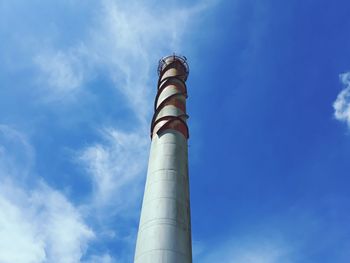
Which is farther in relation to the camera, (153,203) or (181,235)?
(153,203)

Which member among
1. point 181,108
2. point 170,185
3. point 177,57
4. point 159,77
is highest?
point 177,57

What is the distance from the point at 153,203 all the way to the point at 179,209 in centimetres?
138

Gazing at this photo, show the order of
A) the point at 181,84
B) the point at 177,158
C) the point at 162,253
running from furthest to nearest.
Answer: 1. the point at 181,84
2. the point at 177,158
3. the point at 162,253

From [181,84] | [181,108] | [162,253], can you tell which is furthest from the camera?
[181,84]

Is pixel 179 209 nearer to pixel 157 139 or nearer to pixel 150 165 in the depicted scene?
pixel 150 165

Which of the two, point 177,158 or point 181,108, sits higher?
point 181,108

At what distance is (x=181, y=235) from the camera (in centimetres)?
1572

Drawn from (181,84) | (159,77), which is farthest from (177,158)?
(159,77)

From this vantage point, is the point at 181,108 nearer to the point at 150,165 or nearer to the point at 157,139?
the point at 157,139

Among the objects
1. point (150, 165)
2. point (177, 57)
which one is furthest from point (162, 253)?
point (177, 57)

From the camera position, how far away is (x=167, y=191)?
17.2 meters

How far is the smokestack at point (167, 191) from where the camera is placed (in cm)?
1506

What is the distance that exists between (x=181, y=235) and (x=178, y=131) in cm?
740

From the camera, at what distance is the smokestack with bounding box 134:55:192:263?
1506 centimetres
